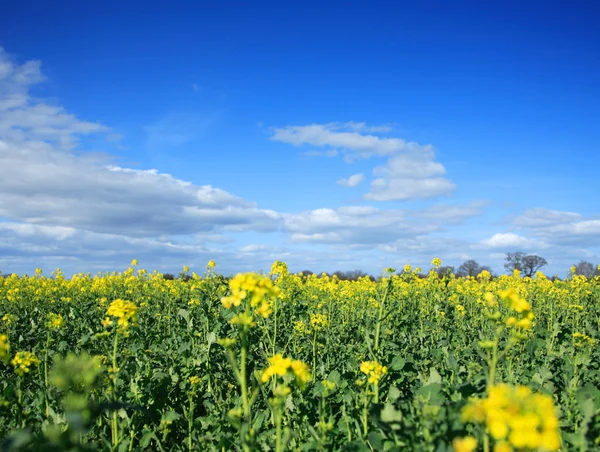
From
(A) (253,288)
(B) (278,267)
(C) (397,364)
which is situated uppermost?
(B) (278,267)

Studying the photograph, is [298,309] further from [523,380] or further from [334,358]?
[523,380]

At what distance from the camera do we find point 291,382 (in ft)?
11.5

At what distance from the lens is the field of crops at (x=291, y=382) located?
1998 mm

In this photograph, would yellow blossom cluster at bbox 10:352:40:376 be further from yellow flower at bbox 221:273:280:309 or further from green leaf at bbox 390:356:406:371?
green leaf at bbox 390:356:406:371

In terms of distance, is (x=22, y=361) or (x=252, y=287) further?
(x=22, y=361)

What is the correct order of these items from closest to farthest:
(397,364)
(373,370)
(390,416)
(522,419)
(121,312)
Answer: (522,419)
(390,416)
(373,370)
(121,312)
(397,364)

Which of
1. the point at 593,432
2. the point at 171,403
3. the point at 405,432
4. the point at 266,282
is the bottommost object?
the point at 171,403

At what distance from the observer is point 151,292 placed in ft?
34.7

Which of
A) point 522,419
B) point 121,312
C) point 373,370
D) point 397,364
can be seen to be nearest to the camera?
point 522,419

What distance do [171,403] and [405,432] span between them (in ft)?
8.69

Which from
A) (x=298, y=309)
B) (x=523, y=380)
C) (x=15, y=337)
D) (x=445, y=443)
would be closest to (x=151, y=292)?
(x=15, y=337)

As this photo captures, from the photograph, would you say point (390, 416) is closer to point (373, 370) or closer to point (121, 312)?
point (373, 370)

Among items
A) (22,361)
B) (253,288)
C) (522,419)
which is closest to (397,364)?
(253,288)

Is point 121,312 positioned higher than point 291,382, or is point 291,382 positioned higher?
point 121,312
